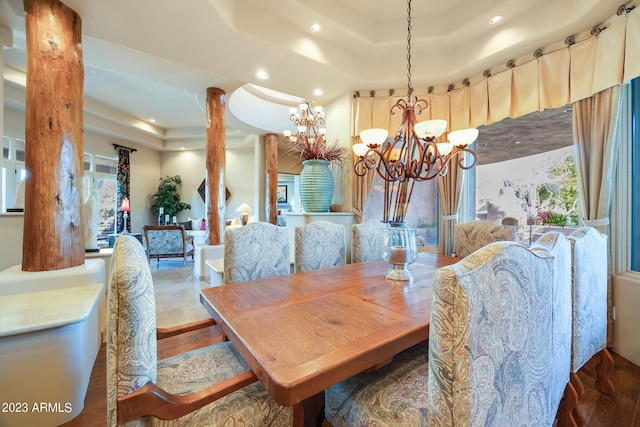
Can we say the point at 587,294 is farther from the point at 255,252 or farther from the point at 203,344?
the point at 203,344

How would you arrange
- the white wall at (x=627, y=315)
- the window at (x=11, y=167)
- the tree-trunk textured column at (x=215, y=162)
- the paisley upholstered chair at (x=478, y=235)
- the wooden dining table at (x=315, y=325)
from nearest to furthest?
1. the wooden dining table at (x=315, y=325)
2. the white wall at (x=627, y=315)
3. the paisley upholstered chair at (x=478, y=235)
4. the tree-trunk textured column at (x=215, y=162)
5. the window at (x=11, y=167)

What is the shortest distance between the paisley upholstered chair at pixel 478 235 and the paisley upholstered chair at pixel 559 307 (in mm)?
1339

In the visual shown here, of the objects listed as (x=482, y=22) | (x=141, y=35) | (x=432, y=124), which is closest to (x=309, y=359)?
(x=432, y=124)

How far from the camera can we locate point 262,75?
310 cm

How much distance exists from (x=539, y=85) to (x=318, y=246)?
8.65ft

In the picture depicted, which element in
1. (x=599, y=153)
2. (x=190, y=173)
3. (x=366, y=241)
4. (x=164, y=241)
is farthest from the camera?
(x=190, y=173)

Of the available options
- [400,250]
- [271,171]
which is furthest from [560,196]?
[271,171]

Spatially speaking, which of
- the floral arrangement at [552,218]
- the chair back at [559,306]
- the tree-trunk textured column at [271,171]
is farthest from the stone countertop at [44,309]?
the tree-trunk textured column at [271,171]

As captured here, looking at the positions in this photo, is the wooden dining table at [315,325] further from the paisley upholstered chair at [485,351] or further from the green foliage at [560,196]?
the green foliage at [560,196]

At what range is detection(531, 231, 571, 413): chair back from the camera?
90cm

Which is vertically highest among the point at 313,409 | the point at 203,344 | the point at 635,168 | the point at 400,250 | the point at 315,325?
the point at 635,168

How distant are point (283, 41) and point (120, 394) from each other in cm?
292

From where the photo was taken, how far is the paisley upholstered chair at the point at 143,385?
765mm

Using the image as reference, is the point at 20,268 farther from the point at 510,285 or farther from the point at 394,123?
the point at 394,123
